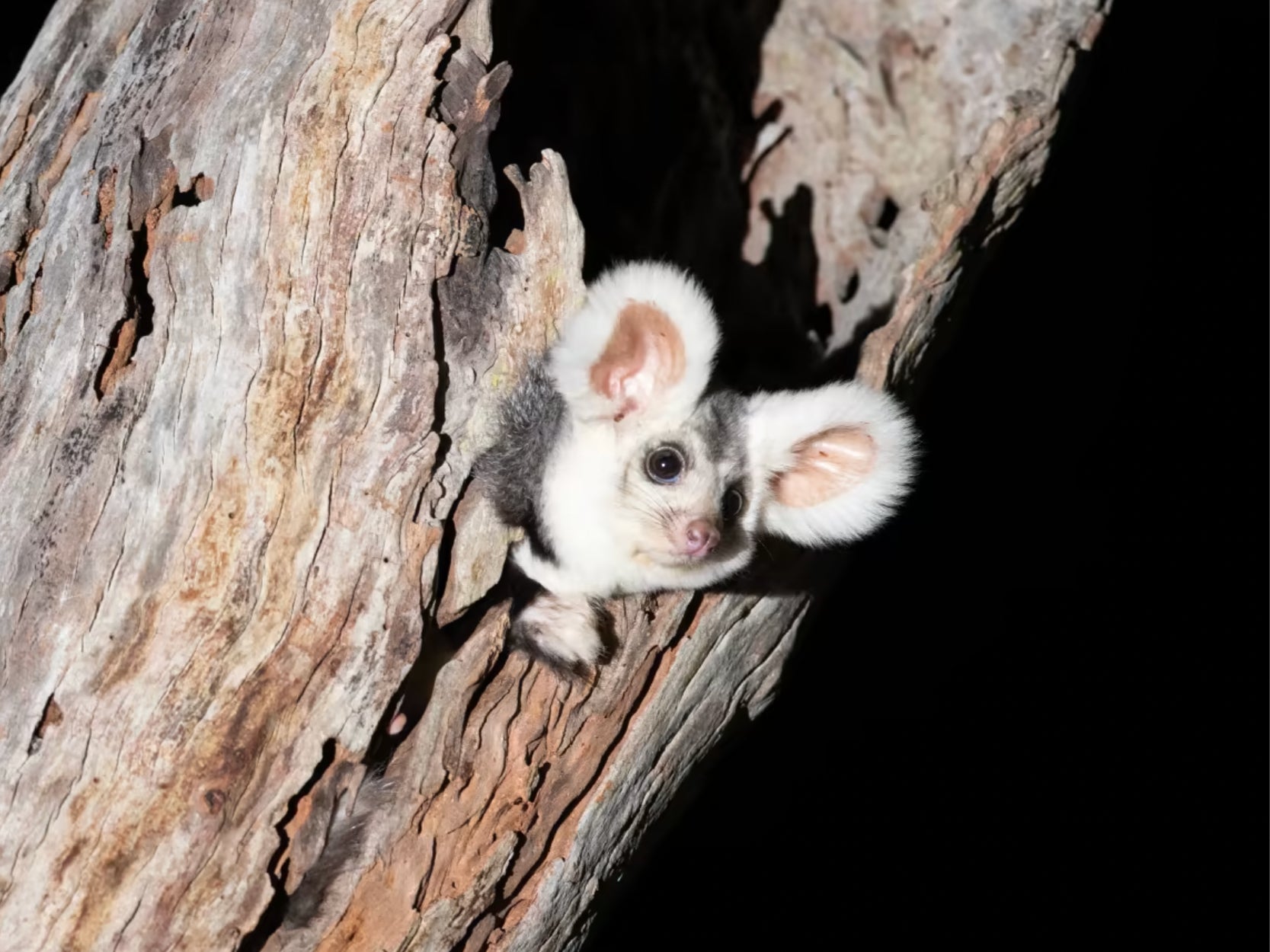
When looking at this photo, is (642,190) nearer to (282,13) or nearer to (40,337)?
(282,13)

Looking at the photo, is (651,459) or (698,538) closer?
(698,538)

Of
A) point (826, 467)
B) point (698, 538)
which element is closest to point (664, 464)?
point (698, 538)

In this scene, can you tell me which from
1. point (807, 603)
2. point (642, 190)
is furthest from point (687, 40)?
point (807, 603)

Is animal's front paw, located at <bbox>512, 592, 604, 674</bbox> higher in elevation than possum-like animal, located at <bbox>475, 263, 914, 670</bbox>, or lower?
lower

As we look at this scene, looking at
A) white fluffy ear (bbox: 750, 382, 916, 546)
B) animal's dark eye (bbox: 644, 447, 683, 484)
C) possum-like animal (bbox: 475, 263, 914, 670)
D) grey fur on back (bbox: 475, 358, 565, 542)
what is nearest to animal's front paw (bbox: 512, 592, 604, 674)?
possum-like animal (bbox: 475, 263, 914, 670)

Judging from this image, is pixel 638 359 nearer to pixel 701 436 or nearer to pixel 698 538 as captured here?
pixel 701 436

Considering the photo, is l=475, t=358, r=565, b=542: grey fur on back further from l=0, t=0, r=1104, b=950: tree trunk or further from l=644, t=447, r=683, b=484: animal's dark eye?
l=644, t=447, r=683, b=484: animal's dark eye

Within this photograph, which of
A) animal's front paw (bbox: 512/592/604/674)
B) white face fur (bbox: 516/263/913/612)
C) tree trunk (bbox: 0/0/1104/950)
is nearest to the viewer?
tree trunk (bbox: 0/0/1104/950)
